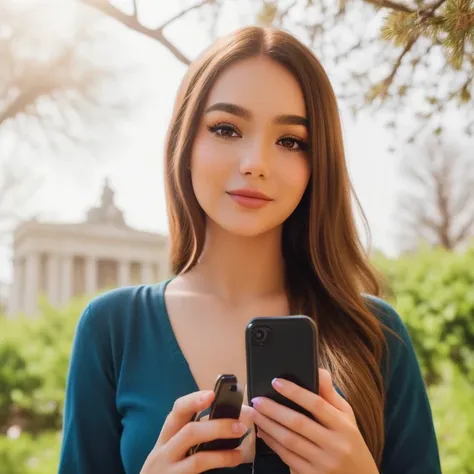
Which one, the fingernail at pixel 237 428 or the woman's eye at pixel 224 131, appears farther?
the woman's eye at pixel 224 131

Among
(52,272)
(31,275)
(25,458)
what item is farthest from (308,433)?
(52,272)

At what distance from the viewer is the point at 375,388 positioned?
1.04 metres

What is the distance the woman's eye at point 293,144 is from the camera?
1038 millimetres

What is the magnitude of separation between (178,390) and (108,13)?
0.94 meters

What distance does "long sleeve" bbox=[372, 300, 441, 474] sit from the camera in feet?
3.46

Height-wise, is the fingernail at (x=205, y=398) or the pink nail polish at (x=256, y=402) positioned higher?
the fingernail at (x=205, y=398)

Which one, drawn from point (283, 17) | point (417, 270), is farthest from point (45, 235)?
point (283, 17)

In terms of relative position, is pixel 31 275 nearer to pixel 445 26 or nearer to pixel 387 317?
pixel 387 317

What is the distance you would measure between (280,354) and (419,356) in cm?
224

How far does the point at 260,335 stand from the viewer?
32.2 inches

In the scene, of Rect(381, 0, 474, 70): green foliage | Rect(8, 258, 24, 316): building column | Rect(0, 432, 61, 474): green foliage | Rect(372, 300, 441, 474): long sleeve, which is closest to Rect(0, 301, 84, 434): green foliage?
Rect(0, 432, 61, 474): green foliage

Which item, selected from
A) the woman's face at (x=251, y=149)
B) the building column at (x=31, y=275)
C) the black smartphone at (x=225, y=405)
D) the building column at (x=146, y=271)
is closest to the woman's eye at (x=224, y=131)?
the woman's face at (x=251, y=149)

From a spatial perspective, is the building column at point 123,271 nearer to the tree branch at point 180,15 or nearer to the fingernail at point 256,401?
the tree branch at point 180,15

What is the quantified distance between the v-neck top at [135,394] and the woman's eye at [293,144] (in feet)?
1.26
